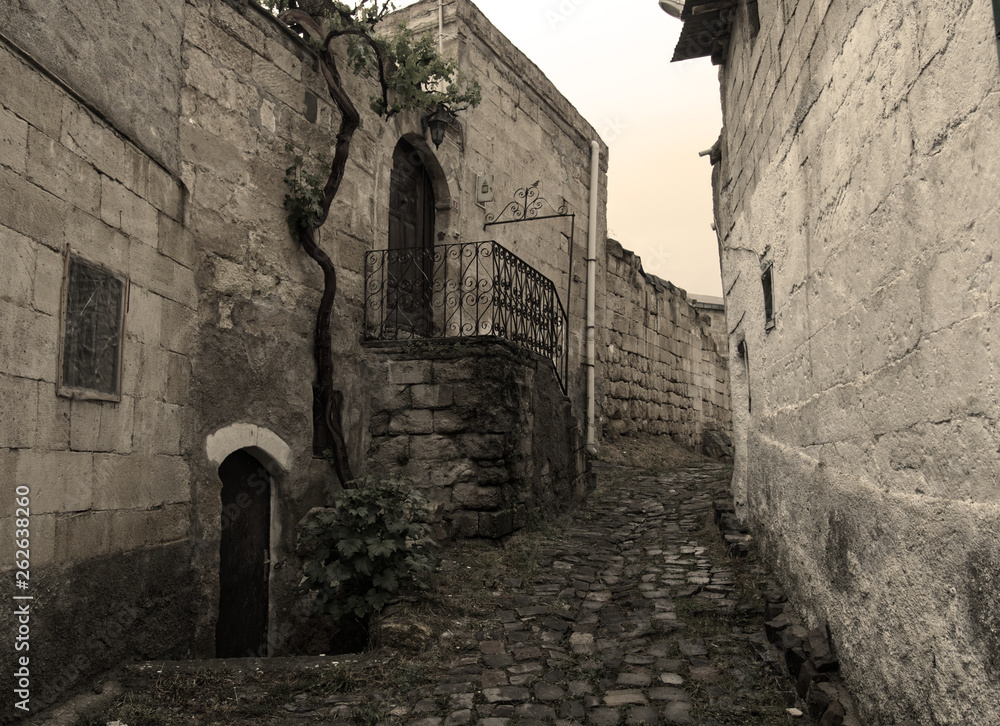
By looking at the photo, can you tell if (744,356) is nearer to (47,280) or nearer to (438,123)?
(438,123)

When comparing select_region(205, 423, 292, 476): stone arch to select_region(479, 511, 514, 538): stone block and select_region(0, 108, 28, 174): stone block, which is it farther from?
select_region(0, 108, 28, 174): stone block

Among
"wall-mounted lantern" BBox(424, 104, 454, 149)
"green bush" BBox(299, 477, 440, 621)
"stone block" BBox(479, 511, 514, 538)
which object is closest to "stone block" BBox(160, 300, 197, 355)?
"green bush" BBox(299, 477, 440, 621)

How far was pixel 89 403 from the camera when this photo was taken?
146 inches

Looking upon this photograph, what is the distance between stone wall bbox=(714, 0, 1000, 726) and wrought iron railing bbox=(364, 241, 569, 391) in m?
2.89

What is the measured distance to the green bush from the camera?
4.59 metres

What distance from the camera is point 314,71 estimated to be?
6008 millimetres

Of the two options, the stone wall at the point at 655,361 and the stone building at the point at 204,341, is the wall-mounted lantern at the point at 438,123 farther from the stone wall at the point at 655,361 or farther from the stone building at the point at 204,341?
the stone wall at the point at 655,361

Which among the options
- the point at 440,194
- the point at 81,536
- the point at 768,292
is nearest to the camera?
the point at 81,536

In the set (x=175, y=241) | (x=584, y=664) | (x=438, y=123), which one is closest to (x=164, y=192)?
(x=175, y=241)

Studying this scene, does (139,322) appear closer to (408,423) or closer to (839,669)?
(408,423)

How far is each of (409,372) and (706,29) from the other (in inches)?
140

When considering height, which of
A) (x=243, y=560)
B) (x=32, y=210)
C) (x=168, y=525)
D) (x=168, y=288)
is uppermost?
(x=32, y=210)

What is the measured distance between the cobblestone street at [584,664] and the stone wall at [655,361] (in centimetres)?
616

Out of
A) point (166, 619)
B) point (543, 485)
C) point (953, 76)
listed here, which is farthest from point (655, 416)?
point (953, 76)
